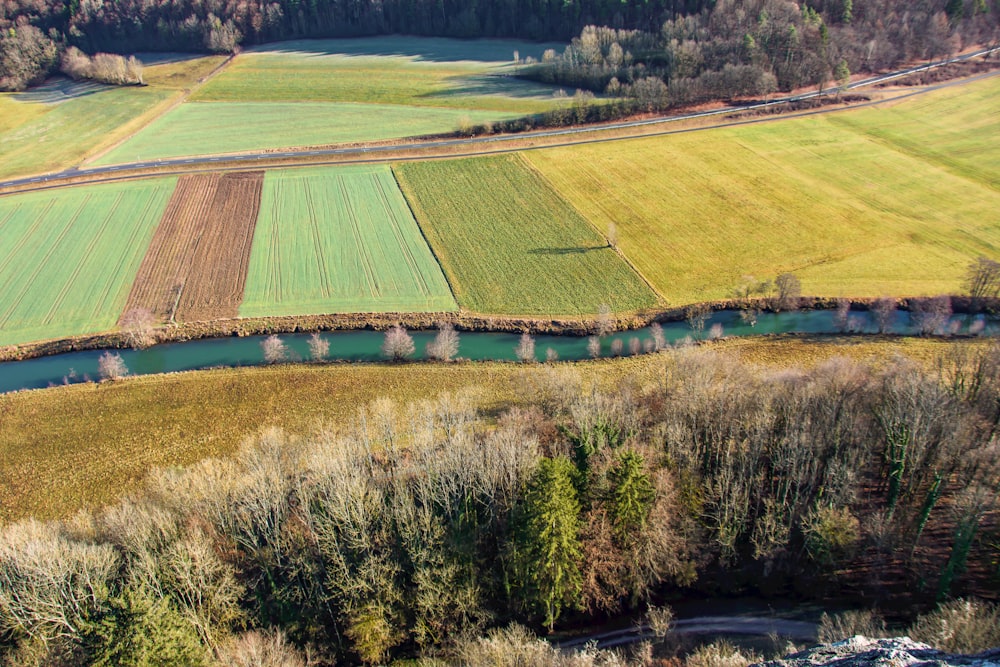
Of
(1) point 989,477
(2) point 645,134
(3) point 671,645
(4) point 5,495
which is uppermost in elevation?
(2) point 645,134

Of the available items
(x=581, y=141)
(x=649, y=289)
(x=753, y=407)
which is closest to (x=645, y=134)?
(x=581, y=141)

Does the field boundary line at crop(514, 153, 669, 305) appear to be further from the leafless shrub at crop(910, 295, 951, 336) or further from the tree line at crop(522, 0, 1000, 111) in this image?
the tree line at crop(522, 0, 1000, 111)

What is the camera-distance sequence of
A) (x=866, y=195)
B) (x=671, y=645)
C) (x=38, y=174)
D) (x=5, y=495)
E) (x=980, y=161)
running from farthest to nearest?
(x=38, y=174), (x=980, y=161), (x=866, y=195), (x=5, y=495), (x=671, y=645)

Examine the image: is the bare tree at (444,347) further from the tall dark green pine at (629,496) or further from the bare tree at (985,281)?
the bare tree at (985,281)

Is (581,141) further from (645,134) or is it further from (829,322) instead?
(829,322)

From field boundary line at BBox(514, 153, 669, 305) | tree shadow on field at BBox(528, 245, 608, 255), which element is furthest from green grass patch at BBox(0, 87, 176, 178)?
tree shadow on field at BBox(528, 245, 608, 255)

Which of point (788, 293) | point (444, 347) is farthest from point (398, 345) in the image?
point (788, 293)
